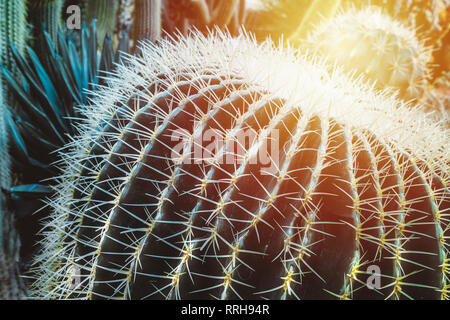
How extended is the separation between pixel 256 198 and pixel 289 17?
1968 millimetres

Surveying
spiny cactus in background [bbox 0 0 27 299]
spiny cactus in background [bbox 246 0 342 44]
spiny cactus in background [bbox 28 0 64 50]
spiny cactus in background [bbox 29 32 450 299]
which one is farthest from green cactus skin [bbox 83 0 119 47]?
spiny cactus in background [bbox 29 32 450 299]

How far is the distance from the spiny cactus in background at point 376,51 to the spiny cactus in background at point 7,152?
3.89ft

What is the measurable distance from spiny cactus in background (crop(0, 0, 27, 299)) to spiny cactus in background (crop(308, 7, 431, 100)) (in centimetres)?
119

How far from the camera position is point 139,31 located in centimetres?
145

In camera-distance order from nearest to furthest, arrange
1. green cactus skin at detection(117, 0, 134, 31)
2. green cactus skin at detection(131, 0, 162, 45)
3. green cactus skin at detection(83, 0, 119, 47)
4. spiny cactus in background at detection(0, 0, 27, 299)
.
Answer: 1. spiny cactus in background at detection(0, 0, 27, 299)
2. green cactus skin at detection(131, 0, 162, 45)
3. green cactus skin at detection(83, 0, 119, 47)
4. green cactus skin at detection(117, 0, 134, 31)

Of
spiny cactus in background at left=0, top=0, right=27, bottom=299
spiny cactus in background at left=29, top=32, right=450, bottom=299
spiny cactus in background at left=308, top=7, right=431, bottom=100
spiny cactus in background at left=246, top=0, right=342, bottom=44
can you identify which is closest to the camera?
spiny cactus in background at left=29, top=32, right=450, bottom=299

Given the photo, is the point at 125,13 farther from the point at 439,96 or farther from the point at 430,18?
the point at 439,96

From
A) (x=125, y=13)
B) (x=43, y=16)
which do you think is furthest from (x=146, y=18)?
(x=125, y=13)

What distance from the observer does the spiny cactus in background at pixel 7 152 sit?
3.33ft

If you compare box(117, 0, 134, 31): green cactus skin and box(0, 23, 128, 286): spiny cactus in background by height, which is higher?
box(117, 0, 134, 31): green cactus skin

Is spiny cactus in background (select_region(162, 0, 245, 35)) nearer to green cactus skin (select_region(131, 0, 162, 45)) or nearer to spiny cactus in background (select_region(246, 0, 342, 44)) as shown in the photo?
green cactus skin (select_region(131, 0, 162, 45))

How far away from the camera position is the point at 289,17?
7.32 ft

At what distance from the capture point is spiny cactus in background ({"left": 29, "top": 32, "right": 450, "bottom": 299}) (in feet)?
1.82

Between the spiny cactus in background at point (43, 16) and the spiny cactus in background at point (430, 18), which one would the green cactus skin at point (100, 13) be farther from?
the spiny cactus in background at point (430, 18)
